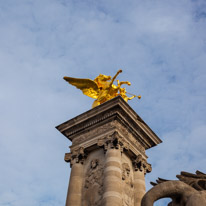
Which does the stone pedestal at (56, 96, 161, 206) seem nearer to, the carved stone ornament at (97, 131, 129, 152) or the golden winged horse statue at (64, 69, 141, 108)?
the carved stone ornament at (97, 131, 129, 152)

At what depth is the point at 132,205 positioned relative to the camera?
14.7 metres

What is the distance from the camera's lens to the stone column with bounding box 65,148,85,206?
1466 centimetres

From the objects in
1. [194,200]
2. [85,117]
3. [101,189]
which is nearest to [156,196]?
[194,200]

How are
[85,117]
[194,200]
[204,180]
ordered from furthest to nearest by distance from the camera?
[85,117] → [204,180] → [194,200]

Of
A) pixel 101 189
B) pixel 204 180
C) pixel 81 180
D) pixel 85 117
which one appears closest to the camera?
pixel 204 180

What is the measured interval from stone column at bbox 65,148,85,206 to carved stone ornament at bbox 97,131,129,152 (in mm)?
997

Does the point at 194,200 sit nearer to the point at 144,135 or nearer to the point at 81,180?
the point at 81,180

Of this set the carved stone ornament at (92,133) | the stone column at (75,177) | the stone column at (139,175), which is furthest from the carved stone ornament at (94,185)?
the stone column at (139,175)

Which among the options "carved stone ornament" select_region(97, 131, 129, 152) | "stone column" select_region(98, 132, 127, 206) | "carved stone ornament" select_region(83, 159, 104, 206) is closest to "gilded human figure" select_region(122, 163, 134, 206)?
"stone column" select_region(98, 132, 127, 206)

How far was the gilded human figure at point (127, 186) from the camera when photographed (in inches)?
569

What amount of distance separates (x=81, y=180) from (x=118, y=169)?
69.0 inches

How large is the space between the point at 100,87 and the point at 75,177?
4.86 metres

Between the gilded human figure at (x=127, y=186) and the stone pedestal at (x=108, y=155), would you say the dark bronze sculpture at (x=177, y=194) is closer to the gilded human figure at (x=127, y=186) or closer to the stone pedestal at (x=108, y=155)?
the stone pedestal at (x=108, y=155)

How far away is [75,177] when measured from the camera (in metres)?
15.3
